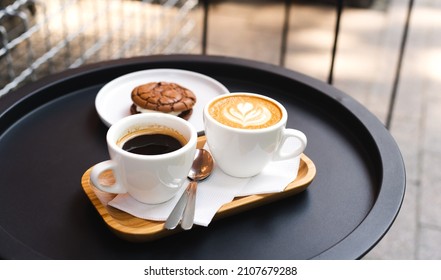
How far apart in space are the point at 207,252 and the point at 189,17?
1953mm

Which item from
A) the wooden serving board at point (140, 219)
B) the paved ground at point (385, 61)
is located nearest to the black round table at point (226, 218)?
the wooden serving board at point (140, 219)

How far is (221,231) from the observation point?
2.19 ft

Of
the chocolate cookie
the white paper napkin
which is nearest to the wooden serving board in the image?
the white paper napkin

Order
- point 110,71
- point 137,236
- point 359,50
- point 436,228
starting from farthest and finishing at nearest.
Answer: point 359,50
point 436,228
point 110,71
point 137,236

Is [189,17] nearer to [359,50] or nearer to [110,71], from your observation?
[359,50]

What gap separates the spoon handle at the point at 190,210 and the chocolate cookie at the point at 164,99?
0.19 m

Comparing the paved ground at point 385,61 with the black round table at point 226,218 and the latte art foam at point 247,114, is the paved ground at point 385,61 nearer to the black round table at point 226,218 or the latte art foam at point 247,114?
the black round table at point 226,218

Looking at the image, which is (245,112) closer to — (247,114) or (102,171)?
(247,114)

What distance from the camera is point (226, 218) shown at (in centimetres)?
68

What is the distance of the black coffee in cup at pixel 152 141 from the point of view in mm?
662

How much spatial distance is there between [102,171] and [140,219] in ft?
0.23

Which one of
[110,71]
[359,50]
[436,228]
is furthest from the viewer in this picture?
[359,50]

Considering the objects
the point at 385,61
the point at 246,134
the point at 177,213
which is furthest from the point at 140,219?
the point at 385,61

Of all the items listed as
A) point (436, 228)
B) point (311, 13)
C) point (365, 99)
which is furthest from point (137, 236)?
point (311, 13)
